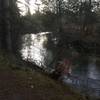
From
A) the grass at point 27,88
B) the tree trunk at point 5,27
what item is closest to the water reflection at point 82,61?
the tree trunk at point 5,27

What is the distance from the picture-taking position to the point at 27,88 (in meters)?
5.84

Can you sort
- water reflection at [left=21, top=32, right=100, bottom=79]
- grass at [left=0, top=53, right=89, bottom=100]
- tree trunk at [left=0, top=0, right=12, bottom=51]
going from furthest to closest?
water reflection at [left=21, top=32, right=100, bottom=79] → tree trunk at [left=0, top=0, right=12, bottom=51] → grass at [left=0, top=53, right=89, bottom=100]

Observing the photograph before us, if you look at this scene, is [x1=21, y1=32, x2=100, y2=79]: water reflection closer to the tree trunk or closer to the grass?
the tree trunk

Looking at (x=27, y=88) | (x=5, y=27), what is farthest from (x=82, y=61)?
(x=27, y=88)

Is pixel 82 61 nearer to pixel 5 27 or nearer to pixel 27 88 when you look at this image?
pixel 5 27

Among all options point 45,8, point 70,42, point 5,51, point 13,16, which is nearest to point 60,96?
point 5,51

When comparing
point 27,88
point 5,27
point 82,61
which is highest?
point 5,27

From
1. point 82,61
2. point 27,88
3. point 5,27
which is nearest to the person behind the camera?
point 27,88

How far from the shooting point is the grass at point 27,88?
5.41 meters

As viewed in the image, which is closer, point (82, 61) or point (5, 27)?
point (5, 27)

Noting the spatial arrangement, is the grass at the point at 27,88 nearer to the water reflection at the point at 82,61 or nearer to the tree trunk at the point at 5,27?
the tree trunk at the point at 5,27

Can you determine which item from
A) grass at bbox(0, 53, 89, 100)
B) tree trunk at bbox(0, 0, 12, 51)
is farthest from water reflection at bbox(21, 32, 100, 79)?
grass at bbox(0, 53, 89, 100)

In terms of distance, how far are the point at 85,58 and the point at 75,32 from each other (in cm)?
474

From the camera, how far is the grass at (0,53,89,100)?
541 centimetres
